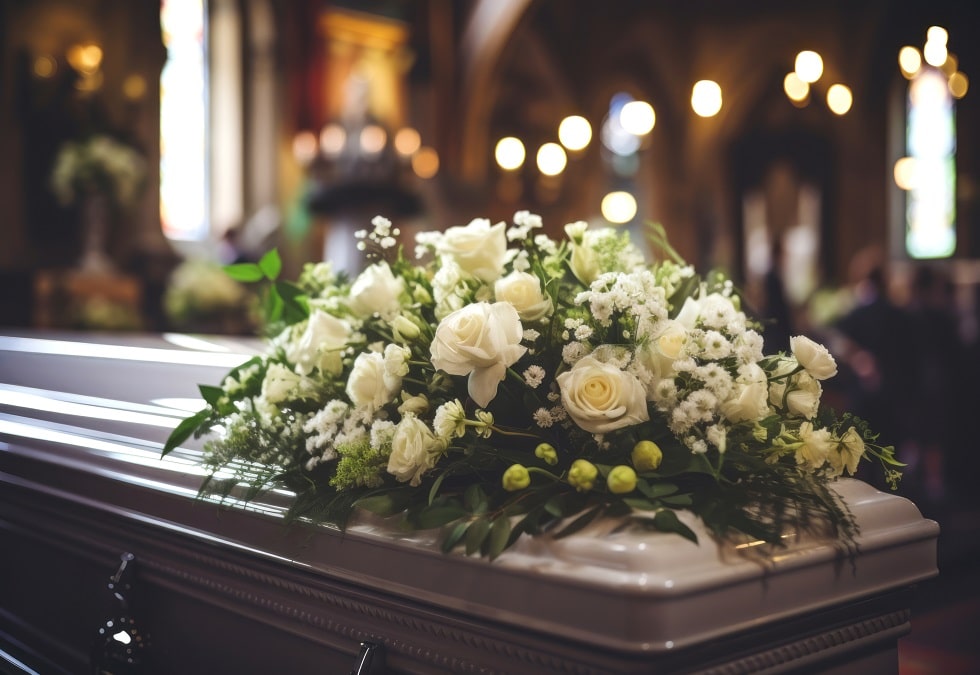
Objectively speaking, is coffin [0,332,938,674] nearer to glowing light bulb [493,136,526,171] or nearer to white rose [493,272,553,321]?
white rose [493,272,553,321]

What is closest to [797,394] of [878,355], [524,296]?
[524,296]

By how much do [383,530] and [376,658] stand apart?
0.17 metres

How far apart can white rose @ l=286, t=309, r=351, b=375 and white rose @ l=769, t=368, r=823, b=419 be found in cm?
63

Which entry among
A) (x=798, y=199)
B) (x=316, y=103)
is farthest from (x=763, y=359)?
(x=798, y=199)

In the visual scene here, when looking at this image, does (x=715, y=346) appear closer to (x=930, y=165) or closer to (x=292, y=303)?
(x=292, y=303)

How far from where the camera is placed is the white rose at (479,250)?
1.41 m

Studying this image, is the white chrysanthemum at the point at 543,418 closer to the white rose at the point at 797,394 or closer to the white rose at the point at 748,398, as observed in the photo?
the white rose at the point at 748,398

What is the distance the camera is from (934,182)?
14711mm

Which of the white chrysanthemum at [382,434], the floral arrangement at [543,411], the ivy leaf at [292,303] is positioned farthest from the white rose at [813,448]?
the ivy leaf at [292,303]

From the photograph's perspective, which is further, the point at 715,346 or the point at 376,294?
the point at 376,294

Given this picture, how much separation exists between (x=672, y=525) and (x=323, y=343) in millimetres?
629

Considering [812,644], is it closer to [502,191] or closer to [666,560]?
[666,560]

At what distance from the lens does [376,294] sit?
146 cm

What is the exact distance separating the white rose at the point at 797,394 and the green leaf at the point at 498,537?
0.44 m
